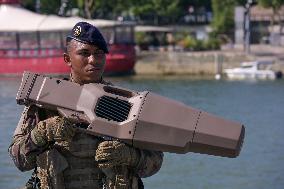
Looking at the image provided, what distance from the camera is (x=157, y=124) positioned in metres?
3.80

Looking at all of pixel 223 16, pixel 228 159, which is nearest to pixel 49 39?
pixel 223 16

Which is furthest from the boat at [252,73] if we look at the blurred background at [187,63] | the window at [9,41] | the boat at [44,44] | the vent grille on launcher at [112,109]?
the vent grille on launcher at [112,109]

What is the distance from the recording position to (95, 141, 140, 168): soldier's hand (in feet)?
12.5

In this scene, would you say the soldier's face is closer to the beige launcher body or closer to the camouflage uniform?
the beige launcher body

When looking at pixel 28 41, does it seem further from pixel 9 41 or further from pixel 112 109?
pixel 112 109

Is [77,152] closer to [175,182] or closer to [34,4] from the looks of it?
[175,182]

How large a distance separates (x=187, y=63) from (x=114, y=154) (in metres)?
47.4

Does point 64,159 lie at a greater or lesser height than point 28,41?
greater

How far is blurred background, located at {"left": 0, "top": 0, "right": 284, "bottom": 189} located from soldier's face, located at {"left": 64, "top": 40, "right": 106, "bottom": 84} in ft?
24.2

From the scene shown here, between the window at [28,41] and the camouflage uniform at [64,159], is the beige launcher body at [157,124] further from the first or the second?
the window at [28,41]

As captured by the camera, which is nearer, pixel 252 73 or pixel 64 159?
pixel 64 159

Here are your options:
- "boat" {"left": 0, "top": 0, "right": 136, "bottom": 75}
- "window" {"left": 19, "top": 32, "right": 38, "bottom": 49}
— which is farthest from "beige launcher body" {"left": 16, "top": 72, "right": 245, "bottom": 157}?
"window" {"left": 19, "top": 32, "right": 38, "bottom": 49}

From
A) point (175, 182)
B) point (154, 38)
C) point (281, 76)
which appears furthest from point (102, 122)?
point (154, 38)

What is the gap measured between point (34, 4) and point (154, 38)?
1166 cm
